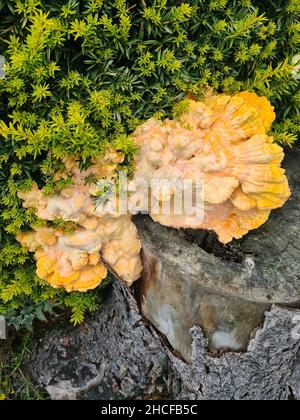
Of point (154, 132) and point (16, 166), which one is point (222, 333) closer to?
point (154, 132)

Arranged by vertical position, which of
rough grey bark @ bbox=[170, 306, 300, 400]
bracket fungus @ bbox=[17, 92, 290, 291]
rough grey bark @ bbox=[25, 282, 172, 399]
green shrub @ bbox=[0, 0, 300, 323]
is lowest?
rough grey bark @ bbox=[25, 282, 172, 399]

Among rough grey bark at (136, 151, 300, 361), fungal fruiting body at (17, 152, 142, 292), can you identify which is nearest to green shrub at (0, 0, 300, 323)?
fungal fruiting body at (17, 152, 142, 292)

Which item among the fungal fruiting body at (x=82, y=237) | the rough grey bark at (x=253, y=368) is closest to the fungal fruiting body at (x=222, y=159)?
the fungal fruiting body at (x=82, y=237)

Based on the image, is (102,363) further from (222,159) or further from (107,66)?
(107,66)

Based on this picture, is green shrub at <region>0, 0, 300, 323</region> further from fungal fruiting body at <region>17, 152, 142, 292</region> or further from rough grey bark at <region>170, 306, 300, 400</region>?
rough grey bark at <region>170, 306, 300, 400</region>

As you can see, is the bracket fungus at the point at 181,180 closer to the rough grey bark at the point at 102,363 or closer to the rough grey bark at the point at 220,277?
the rough grey bark at the point at 220,277


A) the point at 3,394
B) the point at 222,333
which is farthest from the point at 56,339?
the point at 222,333
